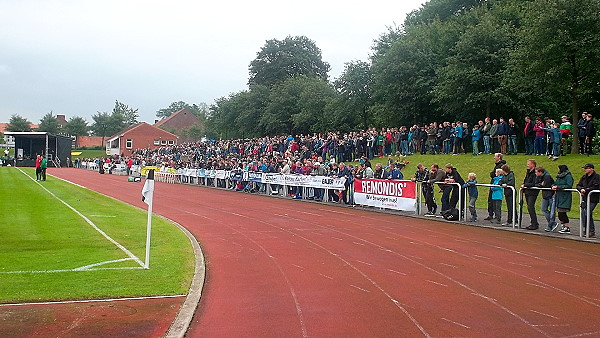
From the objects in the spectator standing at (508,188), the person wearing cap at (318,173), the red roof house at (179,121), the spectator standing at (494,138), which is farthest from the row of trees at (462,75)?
the red roof house at (179,121)

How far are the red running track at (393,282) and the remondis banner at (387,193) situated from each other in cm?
372

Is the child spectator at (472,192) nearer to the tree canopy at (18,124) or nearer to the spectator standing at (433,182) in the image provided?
the spectator standing at (433,182)

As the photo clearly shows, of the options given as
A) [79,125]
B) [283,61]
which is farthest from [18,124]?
[283,61]

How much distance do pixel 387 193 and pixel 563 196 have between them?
7.93 metres

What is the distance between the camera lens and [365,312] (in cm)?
751

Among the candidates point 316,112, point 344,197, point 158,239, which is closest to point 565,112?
point 344,197

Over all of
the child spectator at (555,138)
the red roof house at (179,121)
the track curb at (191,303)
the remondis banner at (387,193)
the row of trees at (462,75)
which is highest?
the red roof house at (179,121)

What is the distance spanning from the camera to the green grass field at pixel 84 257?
27.6 feet

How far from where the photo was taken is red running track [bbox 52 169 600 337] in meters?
6.90

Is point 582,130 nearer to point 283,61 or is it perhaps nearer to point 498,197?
point 498,197

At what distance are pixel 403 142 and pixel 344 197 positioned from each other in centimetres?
843

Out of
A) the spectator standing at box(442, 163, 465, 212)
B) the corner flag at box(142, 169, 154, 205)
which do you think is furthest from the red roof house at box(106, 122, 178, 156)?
the corner flag at box(142, 169, 154, 205)

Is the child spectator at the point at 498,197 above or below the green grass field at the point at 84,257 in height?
above

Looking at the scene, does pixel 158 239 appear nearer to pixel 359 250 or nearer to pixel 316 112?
pixel 359 250
